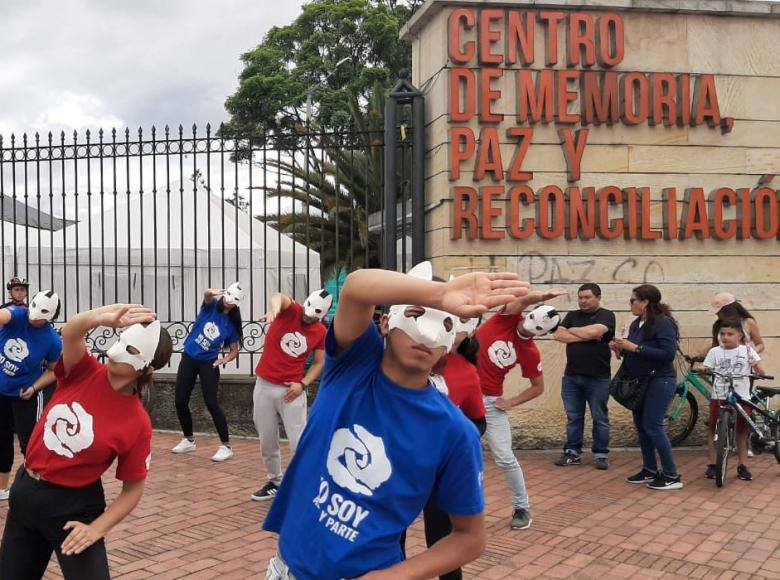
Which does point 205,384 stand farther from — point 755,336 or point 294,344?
point 755,336

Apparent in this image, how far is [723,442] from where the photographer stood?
653 centimetres

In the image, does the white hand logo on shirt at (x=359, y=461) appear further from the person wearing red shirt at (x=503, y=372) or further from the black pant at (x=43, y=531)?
the person wearing red shirt at (x=503, y=372)

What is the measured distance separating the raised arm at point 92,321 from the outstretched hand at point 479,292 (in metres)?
1.42

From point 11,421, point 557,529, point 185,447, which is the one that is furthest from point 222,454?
point 557,529

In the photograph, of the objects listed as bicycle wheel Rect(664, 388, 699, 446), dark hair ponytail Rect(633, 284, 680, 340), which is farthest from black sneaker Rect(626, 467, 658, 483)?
bicycle wheel Rect(664, 388, 699, 446)

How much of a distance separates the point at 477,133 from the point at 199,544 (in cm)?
496

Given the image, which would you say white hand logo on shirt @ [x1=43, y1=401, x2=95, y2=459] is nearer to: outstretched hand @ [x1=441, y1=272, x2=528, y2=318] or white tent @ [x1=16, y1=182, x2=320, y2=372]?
outstretched hand @ [x1=441, y1=272, x2=528, y2=318]

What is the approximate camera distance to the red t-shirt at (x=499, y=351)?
17.9 ft

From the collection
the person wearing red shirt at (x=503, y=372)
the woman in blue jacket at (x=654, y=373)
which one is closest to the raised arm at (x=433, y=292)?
the person wearing red shirt at (x=503, y=372)

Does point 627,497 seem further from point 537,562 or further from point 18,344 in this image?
point 18,344

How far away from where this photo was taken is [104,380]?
9.72ft

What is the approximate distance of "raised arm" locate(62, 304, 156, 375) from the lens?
2721 millimetres

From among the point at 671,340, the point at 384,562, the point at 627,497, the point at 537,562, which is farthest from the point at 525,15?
the point at 384,562

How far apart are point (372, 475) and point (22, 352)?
502 cm
